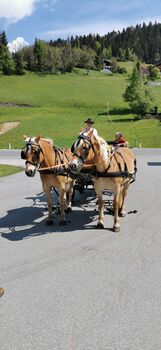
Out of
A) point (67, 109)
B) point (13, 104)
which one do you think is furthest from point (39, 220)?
point (13, 104)

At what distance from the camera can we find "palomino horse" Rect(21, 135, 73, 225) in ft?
31.2

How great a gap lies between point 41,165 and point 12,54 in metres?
123

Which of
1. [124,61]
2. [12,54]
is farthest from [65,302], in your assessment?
[124,61]

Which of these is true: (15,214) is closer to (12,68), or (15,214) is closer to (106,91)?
(106,91)

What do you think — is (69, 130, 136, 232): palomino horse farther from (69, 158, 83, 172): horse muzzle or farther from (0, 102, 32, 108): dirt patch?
(0, 102, 32, 108): dirt patch

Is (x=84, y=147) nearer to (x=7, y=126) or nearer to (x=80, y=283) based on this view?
(x=80, y=283)

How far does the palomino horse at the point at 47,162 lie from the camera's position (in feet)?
31.2

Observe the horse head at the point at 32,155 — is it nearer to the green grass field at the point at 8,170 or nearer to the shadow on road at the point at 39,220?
the shadow on road at the point at 39,220

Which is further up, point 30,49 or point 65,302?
point 30,49

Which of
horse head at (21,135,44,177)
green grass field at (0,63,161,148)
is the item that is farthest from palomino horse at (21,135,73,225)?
green grass field at (0,63,161,148)

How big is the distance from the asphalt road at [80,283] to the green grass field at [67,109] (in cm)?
1169

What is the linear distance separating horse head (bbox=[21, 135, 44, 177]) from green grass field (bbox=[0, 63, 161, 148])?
11.6 m

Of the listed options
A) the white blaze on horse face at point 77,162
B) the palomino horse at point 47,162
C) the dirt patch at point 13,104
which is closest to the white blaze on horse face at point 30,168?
the palomino horse at point 47,162

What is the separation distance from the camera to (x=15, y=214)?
12.1 metres
